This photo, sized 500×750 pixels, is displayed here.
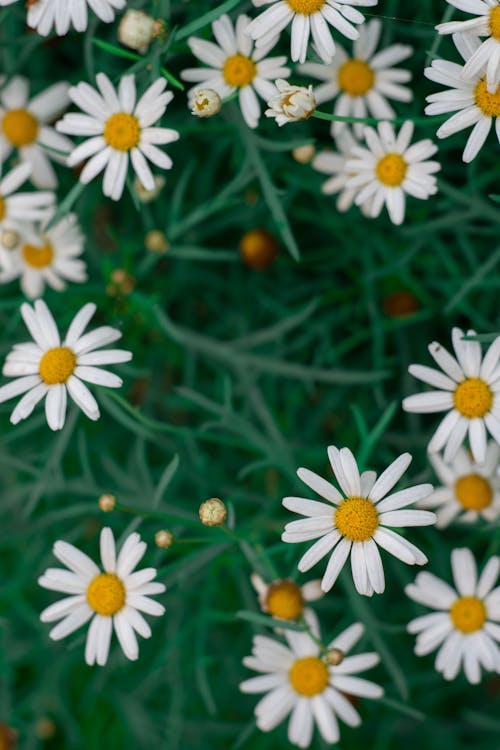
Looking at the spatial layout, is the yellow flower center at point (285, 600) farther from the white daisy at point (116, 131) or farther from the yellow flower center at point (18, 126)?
the yellow flower center at point (18, 126)

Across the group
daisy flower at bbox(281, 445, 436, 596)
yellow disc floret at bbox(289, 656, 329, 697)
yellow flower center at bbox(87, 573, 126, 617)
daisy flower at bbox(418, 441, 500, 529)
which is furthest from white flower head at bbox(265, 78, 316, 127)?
yellow disc floret at bbox(289, 656, 329, 697)

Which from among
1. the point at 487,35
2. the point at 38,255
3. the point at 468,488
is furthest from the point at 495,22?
the point at 38,255

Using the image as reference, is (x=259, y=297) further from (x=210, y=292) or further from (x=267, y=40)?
(x=267, y=40)

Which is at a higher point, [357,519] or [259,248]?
[259,248]

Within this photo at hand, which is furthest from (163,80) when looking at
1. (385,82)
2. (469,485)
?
(469,485)

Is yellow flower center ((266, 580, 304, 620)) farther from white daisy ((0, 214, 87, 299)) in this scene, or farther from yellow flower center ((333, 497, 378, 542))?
white daisy ((0, 214, 87, 299))

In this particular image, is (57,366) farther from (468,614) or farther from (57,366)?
(468,614)

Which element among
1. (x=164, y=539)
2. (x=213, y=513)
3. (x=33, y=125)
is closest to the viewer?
(x=213, y=513)

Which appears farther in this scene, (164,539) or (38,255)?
(38,255)
